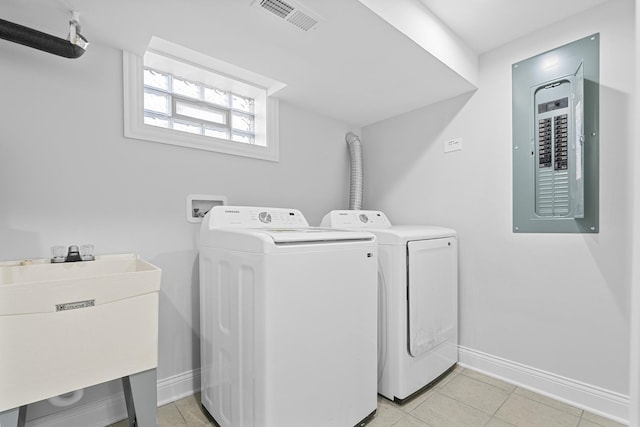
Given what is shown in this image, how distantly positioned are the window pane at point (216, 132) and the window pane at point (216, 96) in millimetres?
→ 202

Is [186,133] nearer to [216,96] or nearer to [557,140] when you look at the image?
[216,96]

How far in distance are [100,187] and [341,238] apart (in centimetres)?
133

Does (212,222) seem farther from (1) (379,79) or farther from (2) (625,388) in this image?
(2) (625,388)

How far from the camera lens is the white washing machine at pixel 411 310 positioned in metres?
1.75

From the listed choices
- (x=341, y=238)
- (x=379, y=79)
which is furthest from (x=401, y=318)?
(x=379, y=79)

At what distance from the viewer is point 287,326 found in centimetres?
126

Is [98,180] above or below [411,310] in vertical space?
above

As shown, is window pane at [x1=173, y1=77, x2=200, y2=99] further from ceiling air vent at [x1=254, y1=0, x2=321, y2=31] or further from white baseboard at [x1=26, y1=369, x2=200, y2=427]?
white baseboard at [x1=26, y1=369, x2=200, y2=427]

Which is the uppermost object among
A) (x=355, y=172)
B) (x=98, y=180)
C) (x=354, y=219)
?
(x=355, y=172)

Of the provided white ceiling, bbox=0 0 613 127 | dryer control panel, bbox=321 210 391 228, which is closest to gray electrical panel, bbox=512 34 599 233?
white ceiling, bbox=0 0 613 127

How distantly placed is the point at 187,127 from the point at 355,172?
1.48 m

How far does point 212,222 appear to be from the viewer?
5.47 ft

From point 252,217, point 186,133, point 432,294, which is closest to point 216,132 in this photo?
point 186,133

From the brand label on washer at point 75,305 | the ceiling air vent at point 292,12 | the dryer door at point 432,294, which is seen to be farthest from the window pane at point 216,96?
the dryer door at point 432,294
